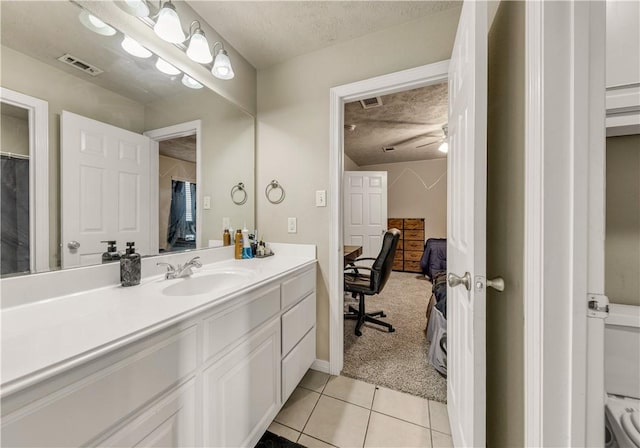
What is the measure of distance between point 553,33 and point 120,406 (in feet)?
4.64

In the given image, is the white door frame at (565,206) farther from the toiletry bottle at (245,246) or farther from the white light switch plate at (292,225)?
the toiletry bottle at (245,246)

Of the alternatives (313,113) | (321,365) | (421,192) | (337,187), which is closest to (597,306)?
(337,187)

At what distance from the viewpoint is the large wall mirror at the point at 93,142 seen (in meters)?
0.86

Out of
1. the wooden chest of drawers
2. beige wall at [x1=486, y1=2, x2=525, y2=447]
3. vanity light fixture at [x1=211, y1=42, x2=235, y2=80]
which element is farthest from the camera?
the wooden chest of drawers

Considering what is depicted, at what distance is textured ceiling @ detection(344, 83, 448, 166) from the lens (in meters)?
2.59

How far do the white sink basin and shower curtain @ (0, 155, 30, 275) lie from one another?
1.53 feet

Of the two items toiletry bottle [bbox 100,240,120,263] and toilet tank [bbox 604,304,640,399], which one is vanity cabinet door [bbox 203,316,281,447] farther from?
toilet tank [bbox 604,304,640,399]

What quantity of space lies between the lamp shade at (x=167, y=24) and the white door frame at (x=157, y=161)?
1.42 ft

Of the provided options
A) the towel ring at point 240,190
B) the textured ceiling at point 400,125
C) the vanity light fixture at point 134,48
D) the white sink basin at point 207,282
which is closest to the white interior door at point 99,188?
the white sink basin at point 207,282

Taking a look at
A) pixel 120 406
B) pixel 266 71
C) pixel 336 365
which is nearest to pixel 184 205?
pixel 120 406

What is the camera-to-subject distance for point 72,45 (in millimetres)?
997

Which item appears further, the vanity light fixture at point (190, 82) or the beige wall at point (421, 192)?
the beige wall at point (421, 192)

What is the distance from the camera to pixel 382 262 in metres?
2.26

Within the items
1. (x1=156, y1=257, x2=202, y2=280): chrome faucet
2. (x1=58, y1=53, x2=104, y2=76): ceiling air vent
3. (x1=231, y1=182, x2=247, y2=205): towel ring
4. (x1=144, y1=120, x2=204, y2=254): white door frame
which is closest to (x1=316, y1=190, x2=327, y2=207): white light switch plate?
(x1=231, y1=182, x2=247, y2=205): towel ring
